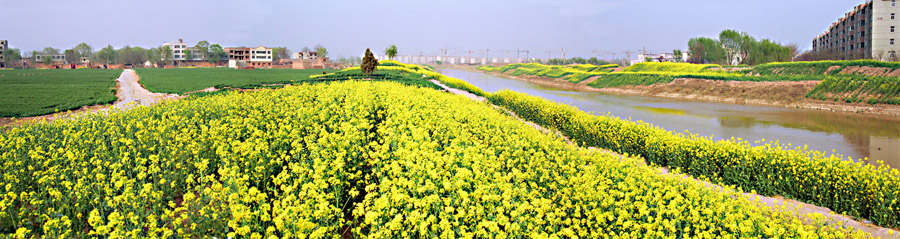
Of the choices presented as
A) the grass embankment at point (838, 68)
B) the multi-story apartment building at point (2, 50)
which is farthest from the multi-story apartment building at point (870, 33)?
the multi-story apartment building at point (2, 50)

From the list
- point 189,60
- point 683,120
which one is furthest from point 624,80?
point 189,60

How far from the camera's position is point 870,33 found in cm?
4703

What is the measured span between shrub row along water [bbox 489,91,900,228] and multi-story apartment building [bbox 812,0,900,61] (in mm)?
43429

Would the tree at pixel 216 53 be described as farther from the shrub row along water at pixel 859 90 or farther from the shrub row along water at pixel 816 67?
the shrub row along water at pixel 859 90

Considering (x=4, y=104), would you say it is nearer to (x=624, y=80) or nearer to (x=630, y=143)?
(x=630, y=143)

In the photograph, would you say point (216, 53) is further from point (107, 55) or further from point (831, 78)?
point (831, 78)

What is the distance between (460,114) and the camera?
35.9ft

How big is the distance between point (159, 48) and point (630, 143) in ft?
394

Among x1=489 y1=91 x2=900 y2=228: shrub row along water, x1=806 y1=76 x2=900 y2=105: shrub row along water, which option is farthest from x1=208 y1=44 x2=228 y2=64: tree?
Answer: x1=489 y1=91 x2=900 y2=228: shrub row along water

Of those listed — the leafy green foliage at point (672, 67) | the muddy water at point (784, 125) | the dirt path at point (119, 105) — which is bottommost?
the muddy water at point (784, 125)

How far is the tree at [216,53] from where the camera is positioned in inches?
4161

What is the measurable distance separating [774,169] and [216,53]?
371 feet

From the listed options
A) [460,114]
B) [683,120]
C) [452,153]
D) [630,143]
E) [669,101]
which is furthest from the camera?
[669,101]

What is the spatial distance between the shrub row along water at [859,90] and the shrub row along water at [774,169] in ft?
70.1
